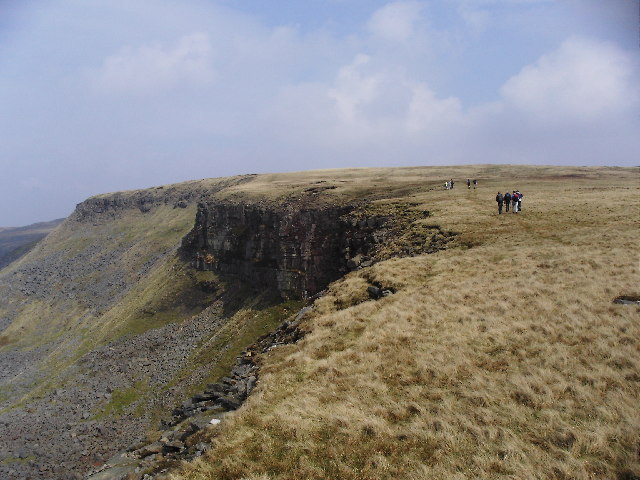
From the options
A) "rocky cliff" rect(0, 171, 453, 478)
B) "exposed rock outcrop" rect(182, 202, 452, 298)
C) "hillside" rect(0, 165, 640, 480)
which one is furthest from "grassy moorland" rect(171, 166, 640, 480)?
"rocky cliff" rect(0, 171, 453, 478)

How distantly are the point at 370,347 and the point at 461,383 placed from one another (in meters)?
5.27

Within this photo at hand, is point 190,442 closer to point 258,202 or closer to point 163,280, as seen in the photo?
point 258,202

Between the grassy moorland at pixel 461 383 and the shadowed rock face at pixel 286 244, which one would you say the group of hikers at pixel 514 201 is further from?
the grassy moorland at pixel 461 383

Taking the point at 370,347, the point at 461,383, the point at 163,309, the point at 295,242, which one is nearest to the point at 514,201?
the point at 370,347

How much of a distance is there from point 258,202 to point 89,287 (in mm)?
61033

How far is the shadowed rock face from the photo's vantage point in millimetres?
55406

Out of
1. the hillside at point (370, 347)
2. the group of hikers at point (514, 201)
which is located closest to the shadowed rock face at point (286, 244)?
the hillside at point (370, 347)

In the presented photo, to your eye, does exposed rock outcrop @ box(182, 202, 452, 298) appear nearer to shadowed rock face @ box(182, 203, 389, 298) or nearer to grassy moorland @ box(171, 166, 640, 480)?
shadowed rock face @ box(182, 203, 389, 298)

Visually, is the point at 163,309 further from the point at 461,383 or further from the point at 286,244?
the point at 461,383

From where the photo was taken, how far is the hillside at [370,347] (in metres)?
11.1

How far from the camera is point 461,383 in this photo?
14203 mm

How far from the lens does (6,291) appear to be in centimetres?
11256

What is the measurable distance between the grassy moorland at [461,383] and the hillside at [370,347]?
0.08 metres

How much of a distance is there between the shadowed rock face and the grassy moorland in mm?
21507
